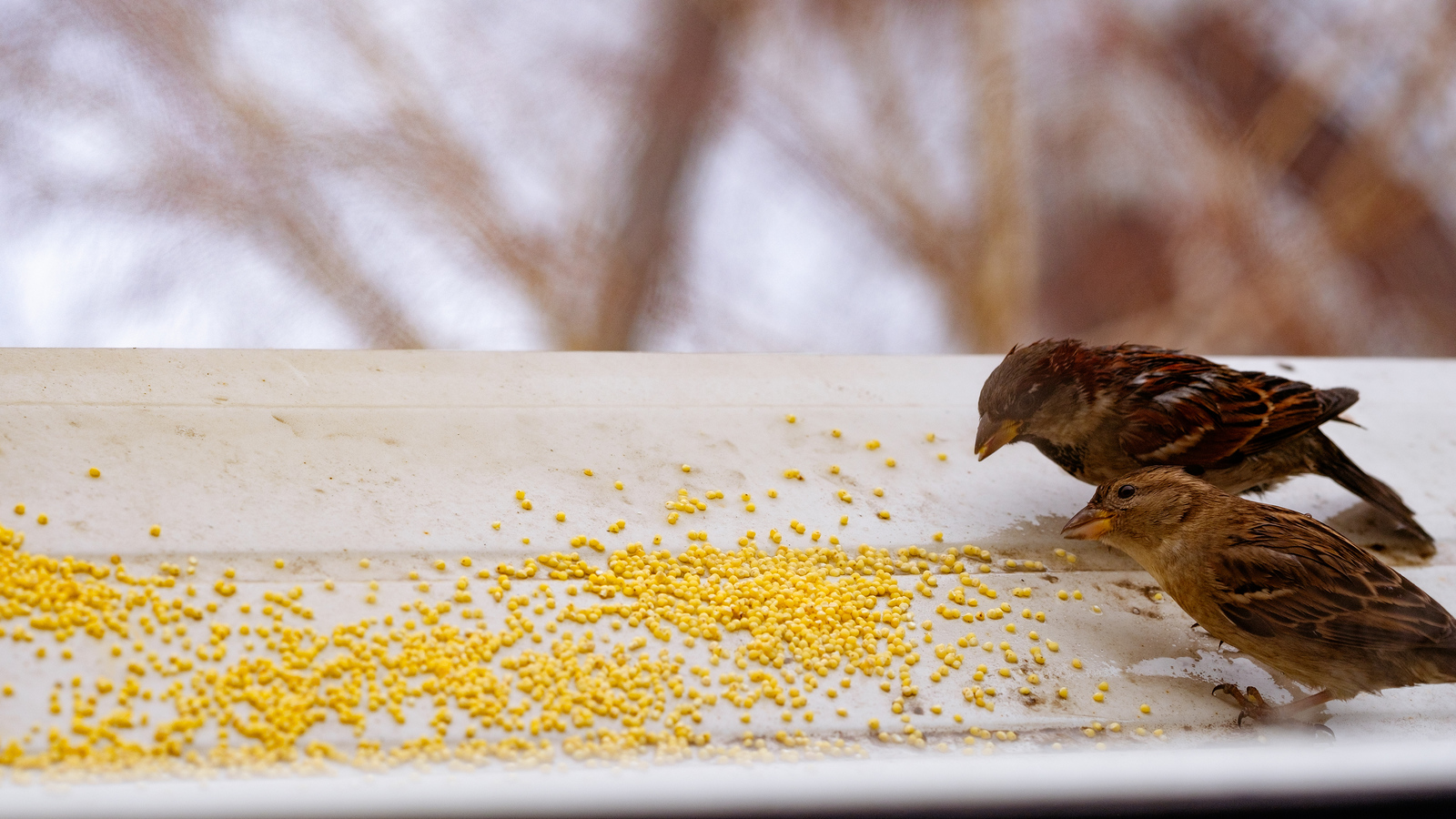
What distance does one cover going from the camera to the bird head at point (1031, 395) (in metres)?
1.89

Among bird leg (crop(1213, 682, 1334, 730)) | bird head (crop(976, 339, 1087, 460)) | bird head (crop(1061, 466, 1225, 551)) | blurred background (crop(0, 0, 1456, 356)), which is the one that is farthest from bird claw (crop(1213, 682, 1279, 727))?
blurred background (crop(0, 0, 1456, 356))

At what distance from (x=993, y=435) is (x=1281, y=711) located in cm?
64

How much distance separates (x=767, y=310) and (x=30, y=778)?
3111mm

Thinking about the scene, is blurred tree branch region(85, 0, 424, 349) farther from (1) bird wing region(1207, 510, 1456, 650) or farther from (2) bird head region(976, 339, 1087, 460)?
(1) bird wing region(1207, 510, 1456, 650)

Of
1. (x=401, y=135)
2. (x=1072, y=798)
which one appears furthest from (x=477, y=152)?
(x=1072, y=798)

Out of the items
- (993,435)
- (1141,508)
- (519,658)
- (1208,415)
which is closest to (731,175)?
(993,435)

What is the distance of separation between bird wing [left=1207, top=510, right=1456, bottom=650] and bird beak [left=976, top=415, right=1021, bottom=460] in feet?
1.41

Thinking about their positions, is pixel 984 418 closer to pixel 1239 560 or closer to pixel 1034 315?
pixel 1239 560

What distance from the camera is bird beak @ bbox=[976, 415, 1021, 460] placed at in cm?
193

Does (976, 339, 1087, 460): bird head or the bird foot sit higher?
(976, 339, 1087, 460): bird head

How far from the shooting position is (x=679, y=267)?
3934mm

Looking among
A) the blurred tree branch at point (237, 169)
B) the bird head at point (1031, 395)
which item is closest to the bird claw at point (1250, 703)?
the bird head at point (1031, 395)

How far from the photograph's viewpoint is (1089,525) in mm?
1770

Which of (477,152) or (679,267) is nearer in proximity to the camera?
(477,152)
